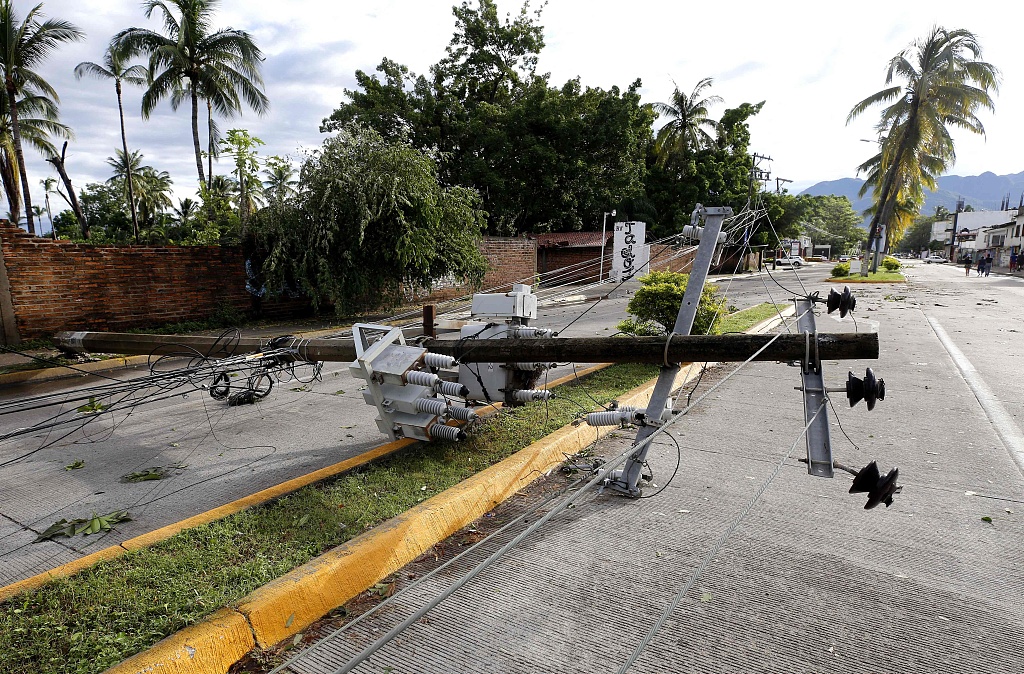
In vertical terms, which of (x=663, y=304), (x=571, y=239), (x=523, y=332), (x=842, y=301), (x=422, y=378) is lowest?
(x=422, y=378)

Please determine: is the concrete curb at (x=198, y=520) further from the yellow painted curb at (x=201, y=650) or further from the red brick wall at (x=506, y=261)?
the red brick wall at (x=506, y=261)

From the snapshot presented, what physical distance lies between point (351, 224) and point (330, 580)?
1187 cm

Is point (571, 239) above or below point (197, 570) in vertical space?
above

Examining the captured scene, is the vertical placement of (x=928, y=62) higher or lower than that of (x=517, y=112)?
higher

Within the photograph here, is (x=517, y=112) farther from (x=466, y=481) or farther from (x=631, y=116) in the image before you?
(x=466, y=481)

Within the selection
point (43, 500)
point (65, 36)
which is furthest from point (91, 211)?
point (43, 500)

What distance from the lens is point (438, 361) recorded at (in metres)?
4.72

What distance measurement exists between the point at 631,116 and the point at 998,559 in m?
24.5

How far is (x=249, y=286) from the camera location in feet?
47.4

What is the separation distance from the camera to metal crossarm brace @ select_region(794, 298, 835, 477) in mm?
3160

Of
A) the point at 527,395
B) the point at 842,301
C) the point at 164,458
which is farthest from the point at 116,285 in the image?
the point at 842,301

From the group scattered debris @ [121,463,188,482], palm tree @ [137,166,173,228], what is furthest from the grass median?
palm tree @ [137,166,173,228]

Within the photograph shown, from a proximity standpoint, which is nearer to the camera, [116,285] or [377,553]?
[377,553]

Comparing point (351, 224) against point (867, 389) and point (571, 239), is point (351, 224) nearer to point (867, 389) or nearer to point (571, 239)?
point (867, 389)
